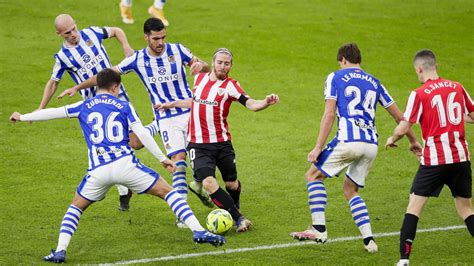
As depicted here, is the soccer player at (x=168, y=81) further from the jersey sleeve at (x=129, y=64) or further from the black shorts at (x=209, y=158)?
the black shorts at (x=209, y=158)

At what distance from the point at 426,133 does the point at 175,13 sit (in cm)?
1488

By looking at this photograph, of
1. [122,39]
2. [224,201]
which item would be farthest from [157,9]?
[224,201]

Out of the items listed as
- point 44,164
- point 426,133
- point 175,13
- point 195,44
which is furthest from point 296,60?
point 426,133

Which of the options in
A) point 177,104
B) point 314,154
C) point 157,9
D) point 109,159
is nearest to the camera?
point 109,159

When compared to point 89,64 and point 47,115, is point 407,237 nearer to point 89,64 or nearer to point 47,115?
point 47,115

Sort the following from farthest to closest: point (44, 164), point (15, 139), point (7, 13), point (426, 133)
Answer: point (7, 13) → point (15, 139) → point (44, 164) → point (426, 133)

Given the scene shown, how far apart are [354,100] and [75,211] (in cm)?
335

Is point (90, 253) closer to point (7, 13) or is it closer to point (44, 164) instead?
point (44, 164)

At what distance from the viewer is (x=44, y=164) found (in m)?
14.3

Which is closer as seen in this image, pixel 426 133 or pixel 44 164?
pixel 426 133

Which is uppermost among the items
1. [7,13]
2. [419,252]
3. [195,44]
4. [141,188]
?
[7,13]

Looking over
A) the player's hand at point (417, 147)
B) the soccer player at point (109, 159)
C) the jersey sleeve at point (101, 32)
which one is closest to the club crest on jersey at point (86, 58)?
the jersey sleeve at point (101, 32)

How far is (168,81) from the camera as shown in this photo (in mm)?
11984

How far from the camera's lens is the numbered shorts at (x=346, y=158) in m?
10.1
